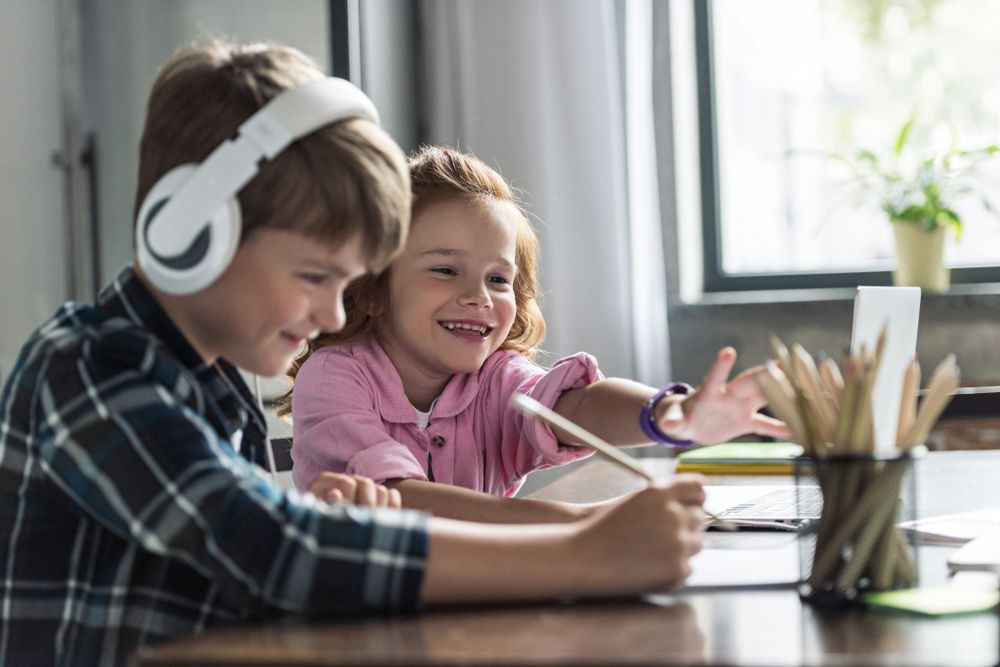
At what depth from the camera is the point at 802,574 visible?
86 cm

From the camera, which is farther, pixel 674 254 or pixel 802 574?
pixel 674 254

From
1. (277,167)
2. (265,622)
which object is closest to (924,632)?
(265,622)

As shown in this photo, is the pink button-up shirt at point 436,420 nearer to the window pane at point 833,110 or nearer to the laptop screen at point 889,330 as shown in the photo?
the laptop screen at point 889,330

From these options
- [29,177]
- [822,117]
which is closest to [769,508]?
[29,177]

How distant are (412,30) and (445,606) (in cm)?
288

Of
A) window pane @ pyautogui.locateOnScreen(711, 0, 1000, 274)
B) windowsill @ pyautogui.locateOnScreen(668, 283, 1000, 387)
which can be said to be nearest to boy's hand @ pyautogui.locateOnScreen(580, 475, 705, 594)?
windowsill @ pyautogui.locateOnScreen(668, 283, 1000, 387)

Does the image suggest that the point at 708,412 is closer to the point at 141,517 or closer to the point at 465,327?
the point at 465,327

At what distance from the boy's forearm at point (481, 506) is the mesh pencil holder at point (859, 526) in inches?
13.7

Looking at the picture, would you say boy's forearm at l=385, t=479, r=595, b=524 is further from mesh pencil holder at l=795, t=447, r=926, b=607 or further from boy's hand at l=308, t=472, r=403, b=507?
mesh pencil holder at l=795, t=447, r=926, b=607

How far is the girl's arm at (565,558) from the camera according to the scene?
771 mm

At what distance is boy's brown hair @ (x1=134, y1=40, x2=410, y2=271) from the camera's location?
894mm

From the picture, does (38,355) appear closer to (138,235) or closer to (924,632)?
(138,235)

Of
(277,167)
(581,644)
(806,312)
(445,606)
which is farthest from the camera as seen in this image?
(806,312)

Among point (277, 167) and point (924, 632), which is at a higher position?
point (277, 167)
